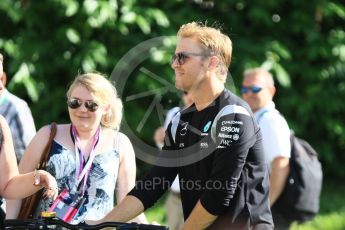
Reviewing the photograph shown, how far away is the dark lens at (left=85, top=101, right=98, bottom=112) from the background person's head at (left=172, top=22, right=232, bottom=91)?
0.84m

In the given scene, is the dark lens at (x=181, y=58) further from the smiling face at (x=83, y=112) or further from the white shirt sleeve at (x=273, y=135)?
the white shirt sleeve at (x=273, y=135)

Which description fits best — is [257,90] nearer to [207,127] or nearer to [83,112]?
[83,112]

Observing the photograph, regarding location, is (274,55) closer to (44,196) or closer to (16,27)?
(16,27)

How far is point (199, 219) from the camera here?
4.09 meters

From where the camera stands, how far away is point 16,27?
33.6 ft

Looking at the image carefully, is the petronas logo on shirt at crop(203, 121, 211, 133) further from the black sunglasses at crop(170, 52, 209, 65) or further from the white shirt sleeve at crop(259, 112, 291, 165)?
the white shirt sleeve at crop(259, 112, 291, 165)

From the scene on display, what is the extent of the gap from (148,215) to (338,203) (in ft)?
8.74

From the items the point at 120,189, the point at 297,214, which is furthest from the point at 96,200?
the point at 297,214

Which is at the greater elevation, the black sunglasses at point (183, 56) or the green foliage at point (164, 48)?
the black sunglasses at point (183, 56)

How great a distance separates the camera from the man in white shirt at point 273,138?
6.55 meters

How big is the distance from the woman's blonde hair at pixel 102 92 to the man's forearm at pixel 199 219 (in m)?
1.23

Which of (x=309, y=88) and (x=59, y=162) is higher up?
(x=59, y=162)

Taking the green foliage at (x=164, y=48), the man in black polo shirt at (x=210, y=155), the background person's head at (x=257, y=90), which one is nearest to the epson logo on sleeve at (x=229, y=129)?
the man in black polo shirt at (x=210, y=155)

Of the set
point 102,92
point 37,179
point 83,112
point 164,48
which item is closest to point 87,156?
point 83,112
